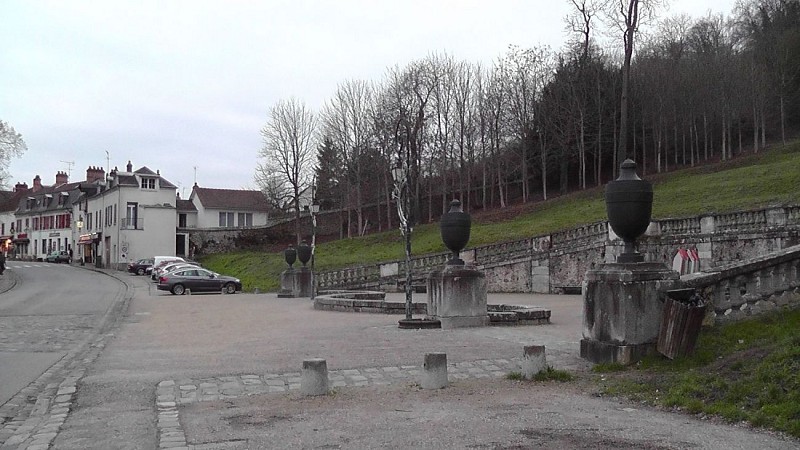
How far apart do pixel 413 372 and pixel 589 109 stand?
51.3 meters

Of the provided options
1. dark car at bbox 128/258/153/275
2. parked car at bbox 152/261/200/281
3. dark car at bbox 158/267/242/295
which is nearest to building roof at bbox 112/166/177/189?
dark car at bbox 128/258/153/275

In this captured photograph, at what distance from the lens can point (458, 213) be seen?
16.9 m

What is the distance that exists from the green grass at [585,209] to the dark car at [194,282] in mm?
2763

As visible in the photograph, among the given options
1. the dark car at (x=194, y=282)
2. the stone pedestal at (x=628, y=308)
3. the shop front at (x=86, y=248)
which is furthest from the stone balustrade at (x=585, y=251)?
the shop front at (x=86, y=248)

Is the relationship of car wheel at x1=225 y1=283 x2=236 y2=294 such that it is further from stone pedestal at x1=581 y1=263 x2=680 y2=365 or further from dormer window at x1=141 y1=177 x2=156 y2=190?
stone pedestal at x1=581 y1=263 x2=680 y2=365

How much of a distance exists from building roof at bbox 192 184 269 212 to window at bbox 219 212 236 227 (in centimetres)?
79

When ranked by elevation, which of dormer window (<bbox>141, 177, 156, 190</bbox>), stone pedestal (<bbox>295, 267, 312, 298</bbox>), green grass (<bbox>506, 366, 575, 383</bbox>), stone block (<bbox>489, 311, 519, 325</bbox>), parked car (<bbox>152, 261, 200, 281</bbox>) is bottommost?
green grass (<bbox>506, 366, 575, 383</bbox>)

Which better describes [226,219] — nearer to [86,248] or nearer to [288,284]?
[86,248]

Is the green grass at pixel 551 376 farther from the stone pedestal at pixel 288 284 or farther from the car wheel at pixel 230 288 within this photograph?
the car wheel at pixel 230 288

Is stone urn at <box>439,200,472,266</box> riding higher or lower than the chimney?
lower

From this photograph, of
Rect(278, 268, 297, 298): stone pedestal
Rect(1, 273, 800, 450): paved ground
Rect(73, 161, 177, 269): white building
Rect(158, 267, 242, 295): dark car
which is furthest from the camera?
Rect(73, 161, 177, 269): white building

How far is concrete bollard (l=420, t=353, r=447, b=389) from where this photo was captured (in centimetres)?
897

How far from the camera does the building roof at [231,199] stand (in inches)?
3054

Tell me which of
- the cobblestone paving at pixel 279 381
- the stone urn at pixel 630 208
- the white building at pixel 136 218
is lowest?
the cobblestone paving at pixel 279 381
